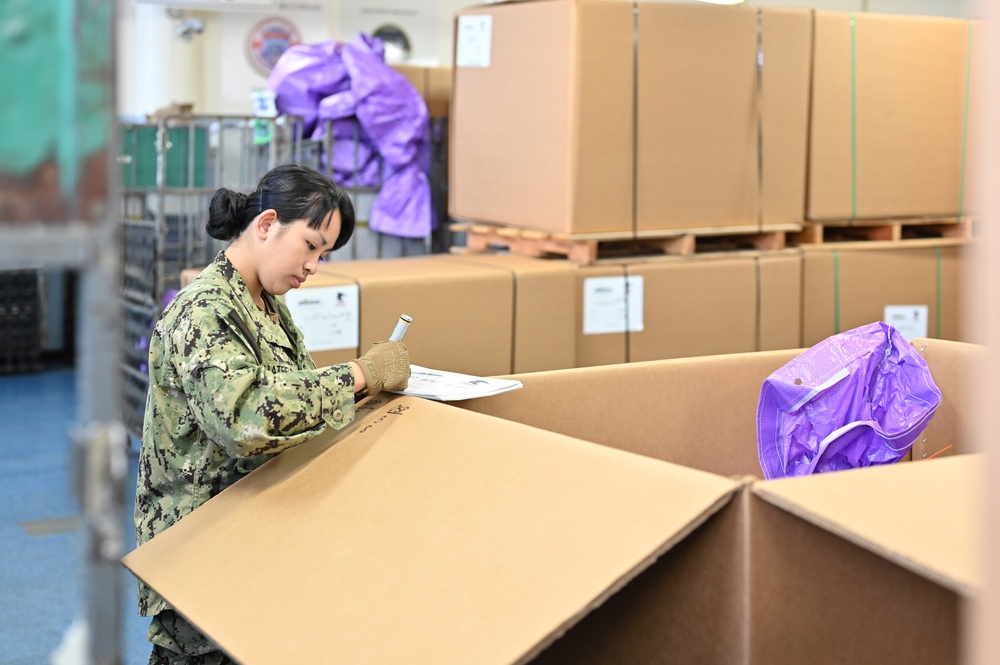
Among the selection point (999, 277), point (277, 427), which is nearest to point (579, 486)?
point (277, 427)

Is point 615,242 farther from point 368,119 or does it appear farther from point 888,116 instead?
point 368,119

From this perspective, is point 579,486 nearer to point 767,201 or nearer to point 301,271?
point 301,271

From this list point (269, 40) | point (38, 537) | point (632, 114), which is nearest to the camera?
point (632, 114)

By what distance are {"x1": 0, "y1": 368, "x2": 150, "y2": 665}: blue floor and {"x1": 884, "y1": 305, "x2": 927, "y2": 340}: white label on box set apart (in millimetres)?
3007

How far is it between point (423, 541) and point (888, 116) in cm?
354

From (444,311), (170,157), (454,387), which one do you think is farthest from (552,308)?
(170,157)

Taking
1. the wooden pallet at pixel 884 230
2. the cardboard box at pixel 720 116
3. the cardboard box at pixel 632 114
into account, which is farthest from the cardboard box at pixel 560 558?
the wooden pallet at pixel 884 230

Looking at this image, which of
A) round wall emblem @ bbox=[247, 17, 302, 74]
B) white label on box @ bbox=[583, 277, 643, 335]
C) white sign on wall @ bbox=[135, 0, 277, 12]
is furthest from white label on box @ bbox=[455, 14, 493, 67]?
round wall emblem @ bbox=[247, 17, 302, 74]

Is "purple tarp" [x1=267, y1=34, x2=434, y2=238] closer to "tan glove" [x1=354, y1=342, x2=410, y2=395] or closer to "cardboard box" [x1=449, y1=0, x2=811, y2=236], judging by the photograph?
"cardboard box" [x1=449, y1=0, x2=811, y2=236]

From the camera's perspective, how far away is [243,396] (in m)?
1.80

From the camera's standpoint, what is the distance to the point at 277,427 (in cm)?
180

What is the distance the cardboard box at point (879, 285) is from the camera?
4270 mm

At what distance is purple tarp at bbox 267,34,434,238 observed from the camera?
5.48m

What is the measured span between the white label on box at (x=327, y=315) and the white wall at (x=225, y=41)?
226 inches
